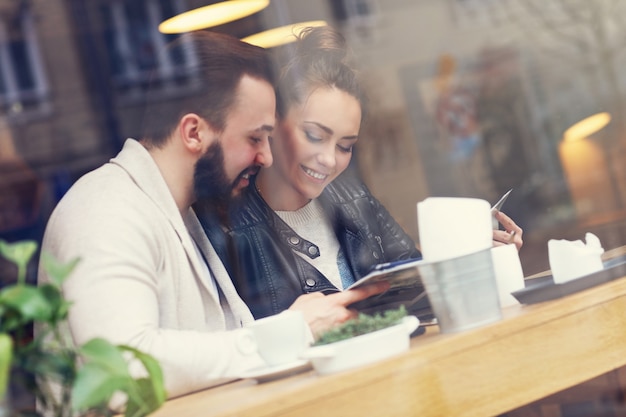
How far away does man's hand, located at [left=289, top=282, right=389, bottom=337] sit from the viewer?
1711 millimetres

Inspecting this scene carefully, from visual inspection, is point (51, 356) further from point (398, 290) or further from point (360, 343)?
→ point (398, 290)

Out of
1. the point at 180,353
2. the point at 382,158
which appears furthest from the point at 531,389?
the point at 382,158

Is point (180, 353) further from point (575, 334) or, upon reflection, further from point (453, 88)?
point (453, 88)

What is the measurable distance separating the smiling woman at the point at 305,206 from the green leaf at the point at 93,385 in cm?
107

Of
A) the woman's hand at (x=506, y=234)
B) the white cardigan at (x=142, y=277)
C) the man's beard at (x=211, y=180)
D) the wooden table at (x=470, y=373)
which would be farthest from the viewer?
the woman's hand at (x=506, y=234)

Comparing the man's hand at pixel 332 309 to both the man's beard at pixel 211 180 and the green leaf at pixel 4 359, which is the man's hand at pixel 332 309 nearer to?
the man's beard at pixel 211 180

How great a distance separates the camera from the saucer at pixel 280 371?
55.4 inches

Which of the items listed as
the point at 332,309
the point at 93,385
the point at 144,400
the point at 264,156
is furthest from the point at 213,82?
the point at 93,385

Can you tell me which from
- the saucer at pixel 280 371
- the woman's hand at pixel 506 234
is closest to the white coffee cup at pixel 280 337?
the saucer at pixel 280 371

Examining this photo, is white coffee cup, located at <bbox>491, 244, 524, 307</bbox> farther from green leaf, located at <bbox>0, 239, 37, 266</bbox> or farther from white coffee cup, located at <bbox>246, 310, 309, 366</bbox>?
green leaf, located at <bbox>0, 239, 37, 266</bbox>

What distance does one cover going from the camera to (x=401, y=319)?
4.62 feet

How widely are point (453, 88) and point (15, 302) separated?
473 cm

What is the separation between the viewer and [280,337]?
144 cm

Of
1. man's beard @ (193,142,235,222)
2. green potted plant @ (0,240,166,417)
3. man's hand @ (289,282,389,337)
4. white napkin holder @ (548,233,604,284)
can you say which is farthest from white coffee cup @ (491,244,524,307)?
green potted plant @ (0,240,166,417)
